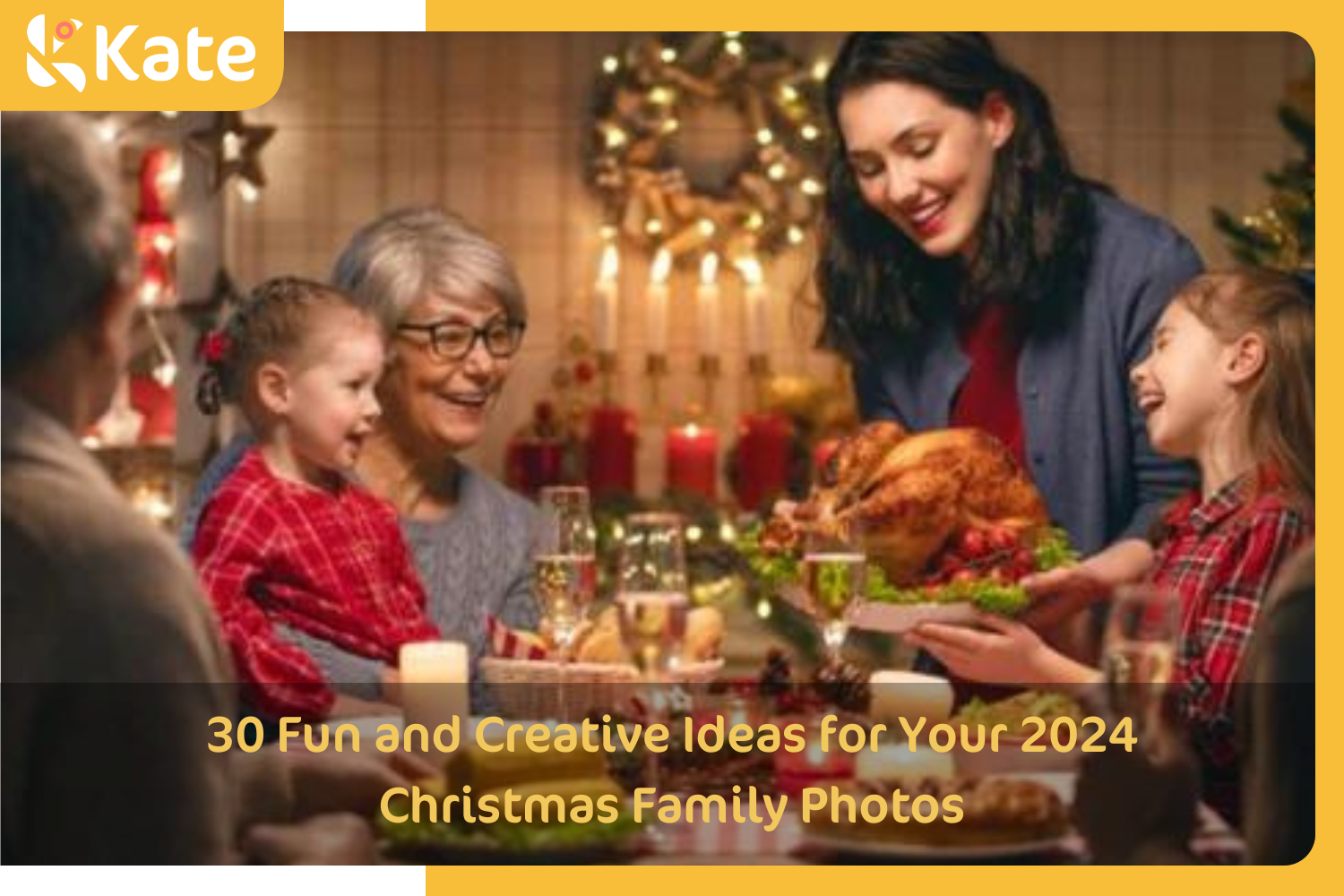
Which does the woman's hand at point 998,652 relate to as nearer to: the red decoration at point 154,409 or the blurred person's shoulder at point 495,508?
the blurred person's shoulder at point 495,508

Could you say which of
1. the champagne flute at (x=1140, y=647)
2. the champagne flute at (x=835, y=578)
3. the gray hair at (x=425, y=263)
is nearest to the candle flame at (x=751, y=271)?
the gray hair at (x=425, y=263)

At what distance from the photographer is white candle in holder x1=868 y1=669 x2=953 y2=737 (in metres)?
3.12

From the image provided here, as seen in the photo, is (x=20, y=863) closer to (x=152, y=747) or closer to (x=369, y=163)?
(x=152, y=747)

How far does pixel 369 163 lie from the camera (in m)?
3.43

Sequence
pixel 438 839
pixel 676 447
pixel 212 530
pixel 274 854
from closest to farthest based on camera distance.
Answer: pixel 438 839 < pixel 274 854 < pixel 212 530 < pixel 676 447

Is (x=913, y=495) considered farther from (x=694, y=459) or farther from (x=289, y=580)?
(x=289, y=580)

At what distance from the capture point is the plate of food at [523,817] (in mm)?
2734

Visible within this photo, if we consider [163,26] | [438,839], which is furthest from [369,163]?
[438,839]

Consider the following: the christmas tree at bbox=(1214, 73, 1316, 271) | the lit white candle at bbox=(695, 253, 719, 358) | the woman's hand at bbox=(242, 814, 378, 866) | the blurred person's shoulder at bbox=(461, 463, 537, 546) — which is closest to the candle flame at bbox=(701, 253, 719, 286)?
the lit white candle at bbox=(695, 253, 719, 358)

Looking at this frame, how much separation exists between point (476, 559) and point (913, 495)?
1.71 ft

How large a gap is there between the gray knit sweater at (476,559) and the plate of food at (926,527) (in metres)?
0.28

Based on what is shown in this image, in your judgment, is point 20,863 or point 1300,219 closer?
point 20,863

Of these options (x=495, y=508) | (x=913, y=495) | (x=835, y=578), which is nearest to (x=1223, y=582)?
(x=913, y=495)

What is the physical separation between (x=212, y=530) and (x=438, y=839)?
657 millimetres
